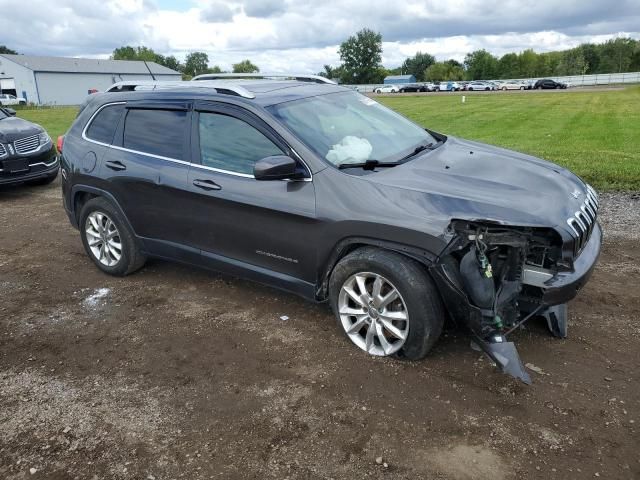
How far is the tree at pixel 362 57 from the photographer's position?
102 m

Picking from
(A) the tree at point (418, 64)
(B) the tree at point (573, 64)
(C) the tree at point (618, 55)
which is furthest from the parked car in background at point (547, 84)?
Result: (A) the tree at point (418, 64)

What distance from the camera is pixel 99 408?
11.3 ft

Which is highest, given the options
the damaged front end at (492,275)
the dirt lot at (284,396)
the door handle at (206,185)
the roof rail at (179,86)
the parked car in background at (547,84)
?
the roof rail at (179,86)

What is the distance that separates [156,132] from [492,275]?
3107 millimetres

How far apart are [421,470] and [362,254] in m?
1.43

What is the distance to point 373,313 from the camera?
3.74 m

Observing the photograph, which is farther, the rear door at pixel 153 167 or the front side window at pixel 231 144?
the rear door at pixel 153 167

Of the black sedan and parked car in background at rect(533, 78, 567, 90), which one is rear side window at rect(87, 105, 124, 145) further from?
parked car in background at rect(533, 78, 567, 90)

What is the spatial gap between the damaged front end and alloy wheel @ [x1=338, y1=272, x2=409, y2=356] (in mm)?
351

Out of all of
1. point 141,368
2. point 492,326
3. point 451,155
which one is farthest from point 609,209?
point 141,368

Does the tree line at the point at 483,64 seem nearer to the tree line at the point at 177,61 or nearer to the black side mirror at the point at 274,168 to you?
the tree line at the point at 177,61

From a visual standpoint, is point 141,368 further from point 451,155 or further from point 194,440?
point 451,155

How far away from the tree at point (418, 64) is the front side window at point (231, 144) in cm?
11672

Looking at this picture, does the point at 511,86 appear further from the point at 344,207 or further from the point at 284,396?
the point at 284,396
